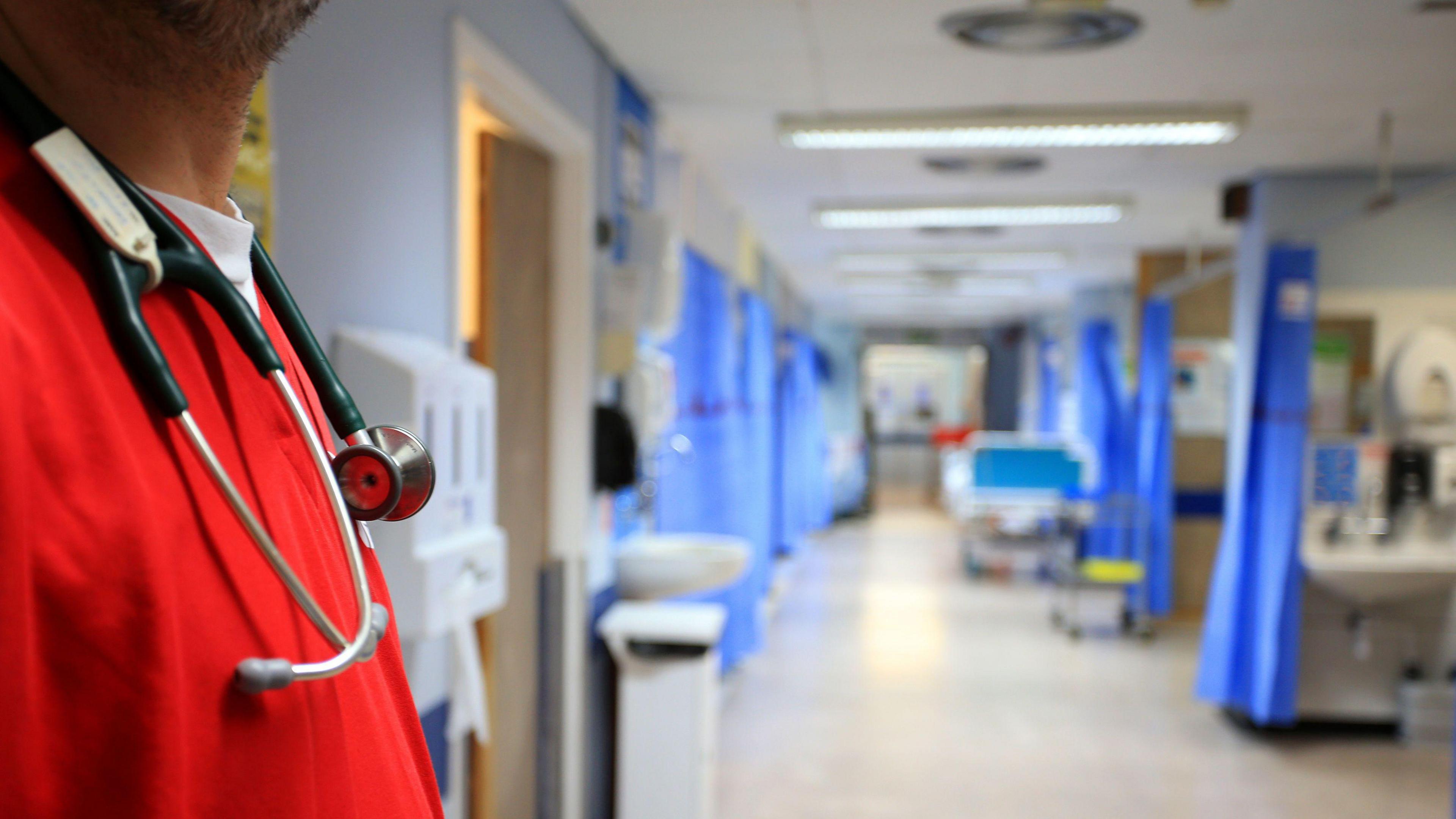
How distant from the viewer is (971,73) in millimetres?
3383

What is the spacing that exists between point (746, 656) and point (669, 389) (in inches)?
100.0

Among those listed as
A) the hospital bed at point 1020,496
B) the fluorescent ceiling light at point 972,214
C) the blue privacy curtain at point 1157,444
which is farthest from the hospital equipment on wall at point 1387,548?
the hospital bed at point 1020,496

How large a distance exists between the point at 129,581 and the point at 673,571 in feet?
10.3

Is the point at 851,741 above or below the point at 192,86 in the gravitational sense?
below

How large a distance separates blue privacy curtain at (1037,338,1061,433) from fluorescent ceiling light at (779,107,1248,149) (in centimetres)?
777

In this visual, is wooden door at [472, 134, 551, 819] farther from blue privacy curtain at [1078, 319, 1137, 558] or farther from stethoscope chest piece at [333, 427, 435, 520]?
blue privacy curtain at [1078, 319, 1137, 558]

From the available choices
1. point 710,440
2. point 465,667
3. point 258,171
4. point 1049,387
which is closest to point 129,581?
point 258,171

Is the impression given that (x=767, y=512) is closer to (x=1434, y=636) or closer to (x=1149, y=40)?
(x=1434, y=636)

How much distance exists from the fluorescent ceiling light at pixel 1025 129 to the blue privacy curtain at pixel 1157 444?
268cm

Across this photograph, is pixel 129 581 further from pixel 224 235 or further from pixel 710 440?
pixel 710 440

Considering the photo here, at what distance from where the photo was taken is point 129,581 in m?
0.50

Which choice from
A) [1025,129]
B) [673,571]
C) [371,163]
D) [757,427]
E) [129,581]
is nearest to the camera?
[129,581]

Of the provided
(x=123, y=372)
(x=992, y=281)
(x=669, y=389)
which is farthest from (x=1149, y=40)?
(x=992, y=281)

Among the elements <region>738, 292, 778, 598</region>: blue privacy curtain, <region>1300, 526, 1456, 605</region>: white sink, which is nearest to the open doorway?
<region>738, 292, 778, 598</region>: blue privacy curtain
